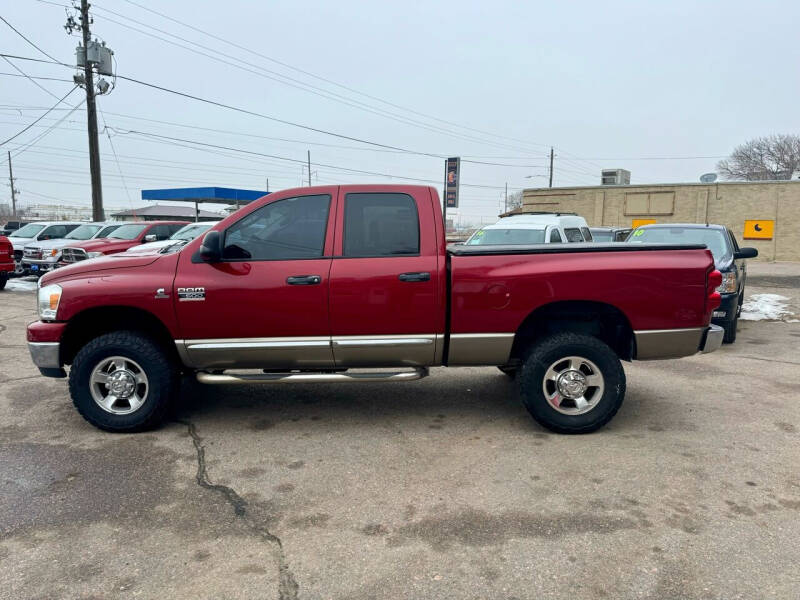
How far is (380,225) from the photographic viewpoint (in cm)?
461

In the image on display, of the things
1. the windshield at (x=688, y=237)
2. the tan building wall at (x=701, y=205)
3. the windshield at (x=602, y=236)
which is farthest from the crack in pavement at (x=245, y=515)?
the tan building wall at (x=701, y=205)

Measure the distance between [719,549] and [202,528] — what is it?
108 inches

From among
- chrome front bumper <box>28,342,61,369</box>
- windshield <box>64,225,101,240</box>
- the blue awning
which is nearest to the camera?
chrome front bumper <box>28,342,61,369</box>

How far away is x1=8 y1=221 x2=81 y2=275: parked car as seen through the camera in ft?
56.0

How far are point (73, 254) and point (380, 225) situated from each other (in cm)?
1156

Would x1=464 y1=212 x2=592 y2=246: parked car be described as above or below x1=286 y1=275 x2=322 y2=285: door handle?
above

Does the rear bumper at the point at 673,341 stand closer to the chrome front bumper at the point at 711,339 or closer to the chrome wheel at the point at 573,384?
the chrome front bumper at the point at 711,339

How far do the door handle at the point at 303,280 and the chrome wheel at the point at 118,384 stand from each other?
138cm

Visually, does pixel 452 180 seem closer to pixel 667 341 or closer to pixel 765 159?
pixel 667 341

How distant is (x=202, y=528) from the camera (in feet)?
10.6

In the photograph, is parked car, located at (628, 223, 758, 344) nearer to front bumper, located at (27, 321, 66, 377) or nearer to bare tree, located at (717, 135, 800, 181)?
front bumper, located at (27, 321, 66, 377)

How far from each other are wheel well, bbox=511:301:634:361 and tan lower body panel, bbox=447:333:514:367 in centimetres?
16

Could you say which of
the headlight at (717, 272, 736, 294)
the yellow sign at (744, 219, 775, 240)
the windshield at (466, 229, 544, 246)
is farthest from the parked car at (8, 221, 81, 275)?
the yellow sign at (744, 219, 775, 240)

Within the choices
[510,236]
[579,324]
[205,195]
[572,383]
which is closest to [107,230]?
[510,236]
